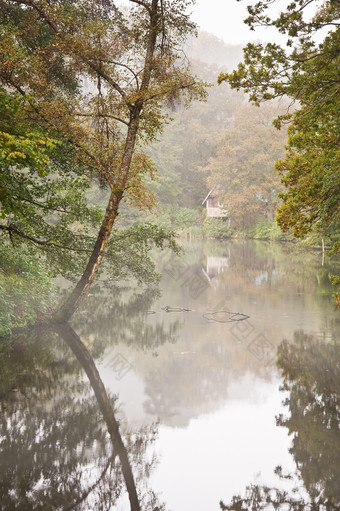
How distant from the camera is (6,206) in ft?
17.5

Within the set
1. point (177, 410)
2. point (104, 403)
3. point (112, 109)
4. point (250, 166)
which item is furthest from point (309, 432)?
point (250, 166)

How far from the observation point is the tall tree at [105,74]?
891 centimetres

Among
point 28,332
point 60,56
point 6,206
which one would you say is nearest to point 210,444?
point 6,206

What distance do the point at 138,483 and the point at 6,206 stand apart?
12.2ft

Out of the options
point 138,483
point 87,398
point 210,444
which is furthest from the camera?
point 87,398

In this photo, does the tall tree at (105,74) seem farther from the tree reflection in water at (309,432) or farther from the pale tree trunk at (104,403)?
the tree reflection in water at (309,432)

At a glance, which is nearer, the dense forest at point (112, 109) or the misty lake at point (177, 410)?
the misty lake at point (177, 410)

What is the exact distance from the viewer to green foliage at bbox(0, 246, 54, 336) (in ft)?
34.4

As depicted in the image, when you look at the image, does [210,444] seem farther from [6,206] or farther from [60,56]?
[60,56]

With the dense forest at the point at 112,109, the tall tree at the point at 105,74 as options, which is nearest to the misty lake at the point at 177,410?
the dense forest at the point at 112,109

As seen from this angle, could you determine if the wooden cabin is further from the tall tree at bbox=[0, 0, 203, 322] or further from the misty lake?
the tall tree at bbox=[0, 0, 203, 322]

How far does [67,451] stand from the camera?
5395mm

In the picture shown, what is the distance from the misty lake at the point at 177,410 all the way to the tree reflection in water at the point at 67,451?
0.02m

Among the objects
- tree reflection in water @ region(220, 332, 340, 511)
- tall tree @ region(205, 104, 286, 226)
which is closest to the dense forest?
tree reflection in water @ region(220, 332, 340, 511)
